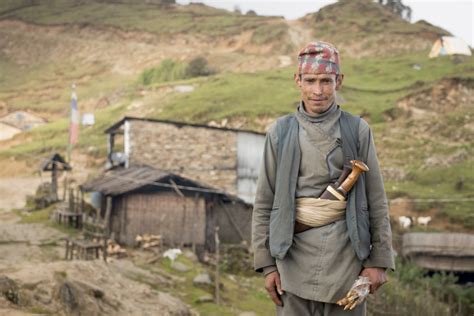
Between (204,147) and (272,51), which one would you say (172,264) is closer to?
(204,147)

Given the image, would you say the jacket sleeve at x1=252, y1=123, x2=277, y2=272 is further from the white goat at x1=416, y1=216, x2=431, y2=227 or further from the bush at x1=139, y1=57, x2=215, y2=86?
the bush at x1=139, y1=57, x2=215, y2=86

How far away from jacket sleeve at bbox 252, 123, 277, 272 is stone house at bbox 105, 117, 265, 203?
61.8 feet

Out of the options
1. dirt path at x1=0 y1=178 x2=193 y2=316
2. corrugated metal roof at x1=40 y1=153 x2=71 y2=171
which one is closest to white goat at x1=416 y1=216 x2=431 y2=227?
dirt path at x1=0 y1=178 x2=193 y2=316

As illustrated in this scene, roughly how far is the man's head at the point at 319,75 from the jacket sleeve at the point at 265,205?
27 cm

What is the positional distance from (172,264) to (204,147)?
7573 mm

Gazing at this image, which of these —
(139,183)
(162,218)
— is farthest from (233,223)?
(139,183)

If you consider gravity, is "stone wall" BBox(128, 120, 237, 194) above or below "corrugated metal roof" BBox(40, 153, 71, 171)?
above

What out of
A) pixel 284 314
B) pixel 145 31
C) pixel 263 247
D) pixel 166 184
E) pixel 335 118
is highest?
pixel 145 31

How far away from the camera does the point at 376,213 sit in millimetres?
3436

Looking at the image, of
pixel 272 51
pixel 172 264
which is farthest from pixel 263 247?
→ pixel 272 51

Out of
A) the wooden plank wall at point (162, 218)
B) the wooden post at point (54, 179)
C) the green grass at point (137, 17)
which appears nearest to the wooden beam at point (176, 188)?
the wooden plank wall at point (162, 218)

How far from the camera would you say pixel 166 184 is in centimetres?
1895

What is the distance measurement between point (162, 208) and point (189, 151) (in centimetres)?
371

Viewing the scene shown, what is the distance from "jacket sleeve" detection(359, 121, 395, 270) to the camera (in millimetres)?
3389
